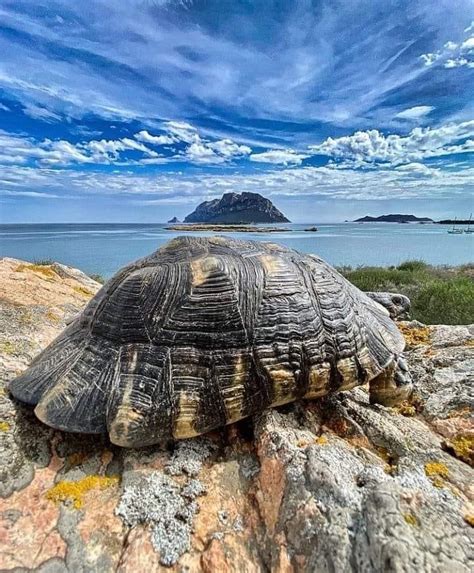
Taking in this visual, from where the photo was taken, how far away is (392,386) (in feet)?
10.5

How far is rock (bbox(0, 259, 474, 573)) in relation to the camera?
5.80ft

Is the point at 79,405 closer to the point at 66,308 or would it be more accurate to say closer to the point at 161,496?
→ the point at 161,496

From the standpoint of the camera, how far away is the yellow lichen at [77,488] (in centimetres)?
220

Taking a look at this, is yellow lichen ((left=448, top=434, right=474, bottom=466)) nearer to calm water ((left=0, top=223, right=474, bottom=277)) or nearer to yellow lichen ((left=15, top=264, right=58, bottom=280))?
yellow lichen ((left=15, top=264, right=58, bottom=280))

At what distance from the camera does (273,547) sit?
191cm

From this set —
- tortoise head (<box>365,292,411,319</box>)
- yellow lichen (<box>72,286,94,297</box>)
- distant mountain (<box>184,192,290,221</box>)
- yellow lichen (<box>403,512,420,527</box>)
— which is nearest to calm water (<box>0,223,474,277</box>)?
yellow lichen (<box>72,286,94,297</box>)

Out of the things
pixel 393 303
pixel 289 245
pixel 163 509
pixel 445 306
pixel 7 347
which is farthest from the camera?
pixel 289 245

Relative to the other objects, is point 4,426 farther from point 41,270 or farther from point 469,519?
point 41,270

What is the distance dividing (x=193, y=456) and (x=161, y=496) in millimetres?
382

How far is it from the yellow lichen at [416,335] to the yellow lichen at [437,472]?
2.44 metres

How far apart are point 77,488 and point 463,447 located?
290 centimetres

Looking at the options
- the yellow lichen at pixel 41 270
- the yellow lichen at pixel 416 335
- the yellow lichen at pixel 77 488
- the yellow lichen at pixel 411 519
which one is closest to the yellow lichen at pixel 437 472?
the yellow lichen at pixel 411 519

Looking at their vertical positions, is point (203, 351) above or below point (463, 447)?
above

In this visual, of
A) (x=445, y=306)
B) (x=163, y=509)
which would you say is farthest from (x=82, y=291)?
(x=445, y=306)
